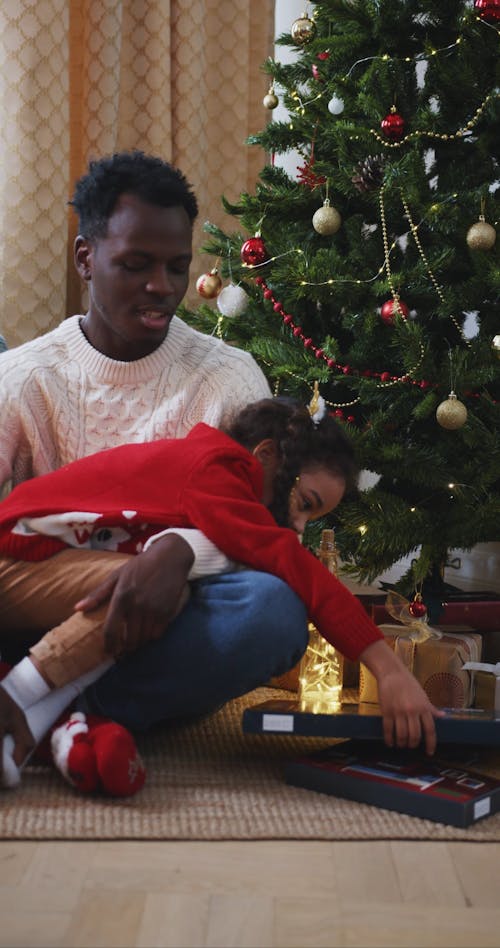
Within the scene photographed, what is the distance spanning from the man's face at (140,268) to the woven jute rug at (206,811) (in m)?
0.69

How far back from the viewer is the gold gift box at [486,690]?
1935mm

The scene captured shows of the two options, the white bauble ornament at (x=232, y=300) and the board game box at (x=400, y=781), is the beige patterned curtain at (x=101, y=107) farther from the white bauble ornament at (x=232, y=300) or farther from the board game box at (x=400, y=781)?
the board game box at (x=400, y=781)

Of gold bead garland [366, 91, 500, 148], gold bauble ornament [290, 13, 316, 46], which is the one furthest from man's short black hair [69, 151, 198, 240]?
gold bauble ornament [290, 13, 316, 46]

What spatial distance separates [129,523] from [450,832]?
0.61 metres

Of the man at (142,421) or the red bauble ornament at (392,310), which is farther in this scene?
the red bauble ornament at (392,310)

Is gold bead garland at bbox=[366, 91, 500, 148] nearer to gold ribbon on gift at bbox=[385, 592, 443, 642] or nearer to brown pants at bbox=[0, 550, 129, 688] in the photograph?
gold ribbon on gift at bbox=[385, 592, 443, 642]

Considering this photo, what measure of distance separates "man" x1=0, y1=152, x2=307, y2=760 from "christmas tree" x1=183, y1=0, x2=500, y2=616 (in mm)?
346

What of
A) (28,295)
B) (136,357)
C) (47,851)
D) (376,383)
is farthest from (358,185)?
(47,851)

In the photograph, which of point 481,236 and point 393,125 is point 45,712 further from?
point 393,125

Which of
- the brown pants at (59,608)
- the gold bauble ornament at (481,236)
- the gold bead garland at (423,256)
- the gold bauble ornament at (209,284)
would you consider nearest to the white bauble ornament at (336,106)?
the gold bead garland at (423,256)

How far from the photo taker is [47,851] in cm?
136

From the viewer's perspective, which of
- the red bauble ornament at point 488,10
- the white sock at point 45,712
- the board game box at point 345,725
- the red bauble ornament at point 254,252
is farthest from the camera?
the red bauble ornament at point 254,252

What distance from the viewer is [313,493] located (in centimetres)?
177

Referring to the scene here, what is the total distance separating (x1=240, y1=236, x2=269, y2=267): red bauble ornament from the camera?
2363mm
